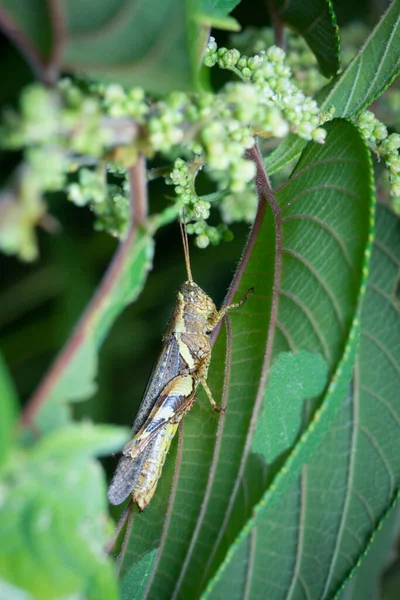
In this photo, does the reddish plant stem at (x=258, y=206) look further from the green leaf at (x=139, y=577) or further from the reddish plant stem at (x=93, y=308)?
the green leaf at (x=139, y=577)

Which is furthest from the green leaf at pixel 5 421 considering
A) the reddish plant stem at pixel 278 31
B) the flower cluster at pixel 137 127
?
the reddish plant stem at pixel 278 31

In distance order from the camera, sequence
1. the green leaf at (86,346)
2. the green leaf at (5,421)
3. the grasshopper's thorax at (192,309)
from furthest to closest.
Result: the grasshopper's thorax at (192,309) → the green leaf at (86,346) → the green leaf at (5,421)

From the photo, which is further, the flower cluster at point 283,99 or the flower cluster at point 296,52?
the flower cluster at point 296,52

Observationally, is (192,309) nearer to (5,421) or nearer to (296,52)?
(296,52)

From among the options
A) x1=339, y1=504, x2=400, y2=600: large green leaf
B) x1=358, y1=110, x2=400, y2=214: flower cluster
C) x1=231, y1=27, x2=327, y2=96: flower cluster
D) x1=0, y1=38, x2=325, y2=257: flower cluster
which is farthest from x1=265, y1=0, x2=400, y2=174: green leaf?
x1=339, y1=504, x2=400, y2=600: large green leaf

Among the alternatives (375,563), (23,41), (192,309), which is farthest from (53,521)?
(375,563)

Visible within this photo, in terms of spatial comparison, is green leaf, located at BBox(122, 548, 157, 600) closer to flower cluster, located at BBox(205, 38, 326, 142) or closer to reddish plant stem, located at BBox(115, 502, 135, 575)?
reddish plant stem, located at BBox(115, 502, 135, 575)

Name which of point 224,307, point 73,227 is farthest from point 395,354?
point 73,227
